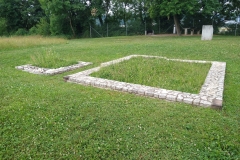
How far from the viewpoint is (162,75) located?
4.74m

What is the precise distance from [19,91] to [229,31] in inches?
752

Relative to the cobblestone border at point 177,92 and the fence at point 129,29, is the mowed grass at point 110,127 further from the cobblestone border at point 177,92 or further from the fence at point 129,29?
the fence at point 129,29

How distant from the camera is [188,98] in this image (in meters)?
3.32

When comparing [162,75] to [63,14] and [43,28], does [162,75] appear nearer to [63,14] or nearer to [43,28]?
[63,14]

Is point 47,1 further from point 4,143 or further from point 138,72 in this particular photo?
point 4,143

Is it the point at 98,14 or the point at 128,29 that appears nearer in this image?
the point at 98,14

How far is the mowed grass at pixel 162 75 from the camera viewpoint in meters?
4.05

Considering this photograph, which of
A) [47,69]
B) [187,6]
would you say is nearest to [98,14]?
[187,6]

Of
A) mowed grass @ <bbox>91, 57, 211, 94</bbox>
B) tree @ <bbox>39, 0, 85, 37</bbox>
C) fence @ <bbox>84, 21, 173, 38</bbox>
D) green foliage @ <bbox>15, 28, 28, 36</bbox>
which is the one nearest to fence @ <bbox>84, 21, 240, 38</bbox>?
fence @ <bbox>84, 21, 173, 38</bbox>

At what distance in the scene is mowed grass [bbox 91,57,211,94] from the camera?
4.05 m

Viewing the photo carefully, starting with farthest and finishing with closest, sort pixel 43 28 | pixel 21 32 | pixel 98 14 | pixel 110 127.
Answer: pixel 21 32
pixel 43 28
pixel 98 14
pixel 110 127

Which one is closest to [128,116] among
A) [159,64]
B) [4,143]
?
[4,143]

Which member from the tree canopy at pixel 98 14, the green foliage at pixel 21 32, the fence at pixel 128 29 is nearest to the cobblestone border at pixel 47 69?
the tree canopy at pixel 98 14

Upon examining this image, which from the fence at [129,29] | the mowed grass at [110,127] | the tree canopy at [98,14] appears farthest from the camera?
the fence at [129,29]
